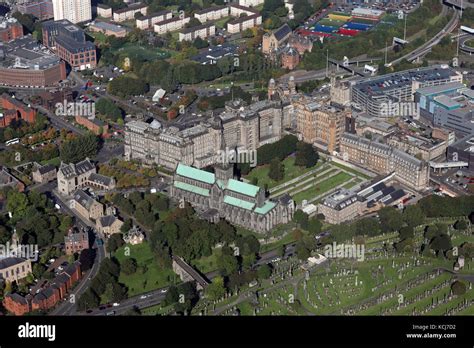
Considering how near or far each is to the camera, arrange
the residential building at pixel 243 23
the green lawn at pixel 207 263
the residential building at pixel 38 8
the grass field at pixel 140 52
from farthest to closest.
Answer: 1. the residential building at pixel 38 8
2. the residential building at pixel 243 23
3. the grass field at pixel 140 52
4. the green lawn at pixel 207 263

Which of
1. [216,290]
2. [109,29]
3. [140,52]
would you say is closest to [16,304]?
[216,290]

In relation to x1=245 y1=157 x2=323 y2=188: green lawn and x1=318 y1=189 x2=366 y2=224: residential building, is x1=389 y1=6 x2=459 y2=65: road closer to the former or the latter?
x1=245 y1=157 x2=323 y2=188: green lawn

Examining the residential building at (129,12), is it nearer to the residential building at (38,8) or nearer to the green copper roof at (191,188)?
the residential building at (38,8)

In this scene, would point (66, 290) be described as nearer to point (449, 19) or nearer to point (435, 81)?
point (435, 81)

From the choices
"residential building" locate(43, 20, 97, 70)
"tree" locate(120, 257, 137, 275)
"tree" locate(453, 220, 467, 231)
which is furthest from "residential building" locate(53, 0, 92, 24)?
"tree" locate(453, 220, 467, 231)

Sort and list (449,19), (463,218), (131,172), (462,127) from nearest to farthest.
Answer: (463,218)
(131,172)
(462,127)
(449,19)

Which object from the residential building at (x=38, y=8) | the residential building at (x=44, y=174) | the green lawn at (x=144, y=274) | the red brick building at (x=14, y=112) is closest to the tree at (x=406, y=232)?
the green lawn at (x=144, y=274)

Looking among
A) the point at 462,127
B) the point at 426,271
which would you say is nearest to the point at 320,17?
the point at 462,127
